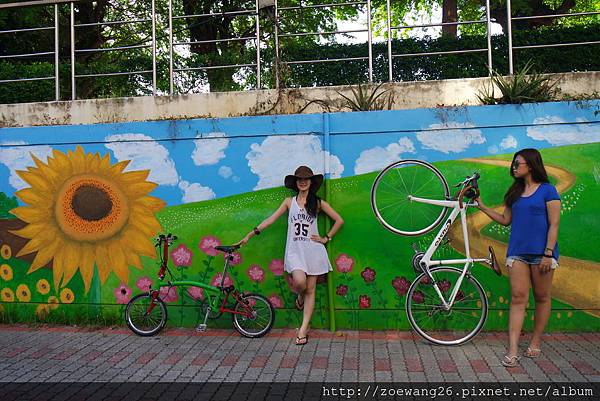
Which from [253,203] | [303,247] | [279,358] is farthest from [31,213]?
[279,358]

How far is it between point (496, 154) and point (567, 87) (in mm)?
1388

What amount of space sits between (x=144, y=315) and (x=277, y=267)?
1.63 m

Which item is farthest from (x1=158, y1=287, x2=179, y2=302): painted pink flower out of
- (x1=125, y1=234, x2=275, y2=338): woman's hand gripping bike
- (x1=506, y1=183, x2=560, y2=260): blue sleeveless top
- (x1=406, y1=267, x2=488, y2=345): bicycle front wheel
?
(x1=506, y1=183, x2=560, y2=260): blue sleeveless top

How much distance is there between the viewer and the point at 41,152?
7.18 meters

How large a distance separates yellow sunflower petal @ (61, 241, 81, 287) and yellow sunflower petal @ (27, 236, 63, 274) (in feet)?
0.41

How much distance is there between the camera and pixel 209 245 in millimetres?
6793

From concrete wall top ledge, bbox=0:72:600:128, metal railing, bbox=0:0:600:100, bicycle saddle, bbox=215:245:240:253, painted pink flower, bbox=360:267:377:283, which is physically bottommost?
painted pink flower, bbox=360:267:377:283

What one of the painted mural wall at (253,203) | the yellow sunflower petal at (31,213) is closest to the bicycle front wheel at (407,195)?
the painted mural wall at (253,203)

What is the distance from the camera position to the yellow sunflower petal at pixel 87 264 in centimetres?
701

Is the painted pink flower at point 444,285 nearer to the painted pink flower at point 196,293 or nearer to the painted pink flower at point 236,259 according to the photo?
the painted pink flower at point 236,259

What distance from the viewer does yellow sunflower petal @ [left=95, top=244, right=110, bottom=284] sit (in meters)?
6.98

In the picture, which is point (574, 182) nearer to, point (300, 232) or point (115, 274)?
point (300, 232)

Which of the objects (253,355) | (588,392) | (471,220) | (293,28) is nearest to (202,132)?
(253,355)

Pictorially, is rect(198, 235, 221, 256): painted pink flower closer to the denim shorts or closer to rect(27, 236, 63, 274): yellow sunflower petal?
rect(27, 236, 63, 274): yellow sunflower petal
